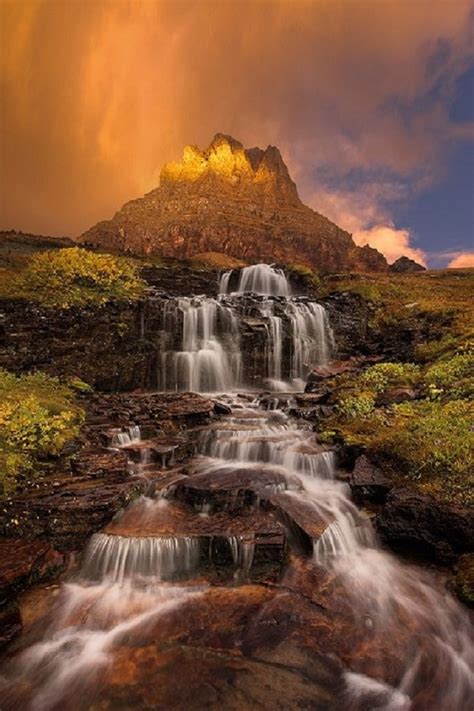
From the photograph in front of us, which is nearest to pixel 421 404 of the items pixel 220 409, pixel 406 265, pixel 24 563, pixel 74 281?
pixel 220 409

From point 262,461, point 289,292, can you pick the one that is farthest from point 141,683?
point 289,292

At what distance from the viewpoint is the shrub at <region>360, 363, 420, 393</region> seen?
15383 mm

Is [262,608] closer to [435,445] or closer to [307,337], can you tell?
[435,445]

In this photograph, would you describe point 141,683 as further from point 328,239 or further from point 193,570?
point 328,239

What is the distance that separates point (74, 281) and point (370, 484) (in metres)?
17.9

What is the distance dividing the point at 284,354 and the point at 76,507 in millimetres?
15729

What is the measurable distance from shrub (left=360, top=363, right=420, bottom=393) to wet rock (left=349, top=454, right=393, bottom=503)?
6199mm

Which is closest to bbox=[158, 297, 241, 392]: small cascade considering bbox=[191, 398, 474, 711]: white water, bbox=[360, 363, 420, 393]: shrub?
bbox=[360, 363, 420, 393]: shrub

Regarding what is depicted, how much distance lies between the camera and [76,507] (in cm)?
780

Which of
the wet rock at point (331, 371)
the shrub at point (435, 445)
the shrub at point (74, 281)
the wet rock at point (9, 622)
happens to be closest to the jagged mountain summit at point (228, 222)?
the wet rock at point (331, 371)

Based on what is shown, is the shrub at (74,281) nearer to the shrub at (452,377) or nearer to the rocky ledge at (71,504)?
the rocky ledge at (71,504)

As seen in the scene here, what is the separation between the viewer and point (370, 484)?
8781mm

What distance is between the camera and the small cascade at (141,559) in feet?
23.0

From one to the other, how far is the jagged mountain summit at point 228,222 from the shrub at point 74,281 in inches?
3338
